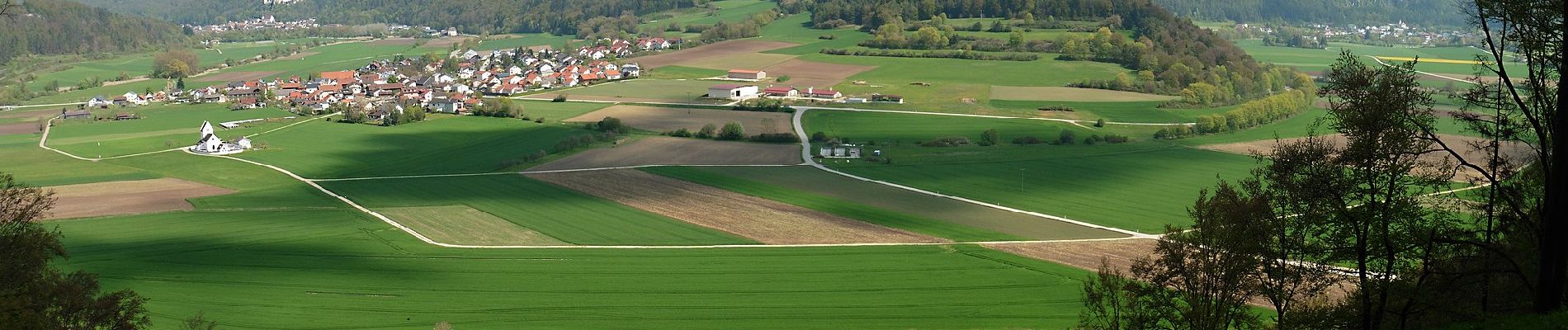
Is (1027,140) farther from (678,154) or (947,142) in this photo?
(678,154)

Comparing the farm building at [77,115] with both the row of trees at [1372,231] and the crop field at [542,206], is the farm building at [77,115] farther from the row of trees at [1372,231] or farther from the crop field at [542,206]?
the row of trees at [1372,231]

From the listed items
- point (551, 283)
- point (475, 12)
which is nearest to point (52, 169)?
point (551, 283)

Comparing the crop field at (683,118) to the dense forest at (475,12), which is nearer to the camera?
the crop field at (683,118)

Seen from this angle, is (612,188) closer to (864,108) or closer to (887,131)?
(887,131)

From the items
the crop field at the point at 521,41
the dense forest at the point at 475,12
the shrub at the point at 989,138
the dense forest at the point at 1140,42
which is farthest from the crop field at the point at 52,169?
the dense forest at the point at 475,12

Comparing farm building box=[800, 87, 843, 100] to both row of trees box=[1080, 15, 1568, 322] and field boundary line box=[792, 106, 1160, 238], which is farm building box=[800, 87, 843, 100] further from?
row of trees box=[1080, 15, 1568, 322]

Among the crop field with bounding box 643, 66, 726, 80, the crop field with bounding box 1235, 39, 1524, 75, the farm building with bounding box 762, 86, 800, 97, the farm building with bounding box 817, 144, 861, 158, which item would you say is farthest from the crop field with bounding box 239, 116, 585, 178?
the crop field with bounding box 1235, 39, 1524, 75
